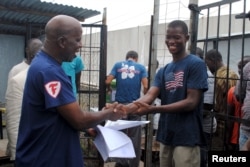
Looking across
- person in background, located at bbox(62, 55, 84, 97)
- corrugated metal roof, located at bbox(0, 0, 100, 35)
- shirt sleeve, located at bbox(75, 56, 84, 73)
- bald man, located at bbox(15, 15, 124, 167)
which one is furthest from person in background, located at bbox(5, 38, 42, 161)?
corrugated metal roof, located at bbox(0, 0, 100, 35)

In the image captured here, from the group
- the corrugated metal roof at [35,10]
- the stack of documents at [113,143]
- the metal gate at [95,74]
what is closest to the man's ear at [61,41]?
the stack of documents at [113,143]

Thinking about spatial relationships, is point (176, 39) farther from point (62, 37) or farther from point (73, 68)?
point (73, 68)

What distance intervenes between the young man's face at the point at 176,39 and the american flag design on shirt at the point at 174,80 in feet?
0.64

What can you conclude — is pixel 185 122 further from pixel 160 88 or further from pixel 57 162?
pixel 57 162

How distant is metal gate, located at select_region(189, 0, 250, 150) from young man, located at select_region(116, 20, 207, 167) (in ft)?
1.20

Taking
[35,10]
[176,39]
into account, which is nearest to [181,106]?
[176,39]

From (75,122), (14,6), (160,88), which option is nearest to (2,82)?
(14,6)

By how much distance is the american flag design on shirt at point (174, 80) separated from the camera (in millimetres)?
2749

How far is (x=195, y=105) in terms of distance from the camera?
266cm

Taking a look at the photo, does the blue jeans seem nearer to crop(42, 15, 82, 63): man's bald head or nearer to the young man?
the young man

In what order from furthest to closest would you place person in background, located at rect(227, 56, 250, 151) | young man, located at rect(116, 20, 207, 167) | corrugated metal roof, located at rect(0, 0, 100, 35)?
corrugated metal roof, located at rect(0, 0, 100, 35) < person in background, located at rect(227, 56, 250, 151) < young man, located at rect(116, 20, 207, 167)

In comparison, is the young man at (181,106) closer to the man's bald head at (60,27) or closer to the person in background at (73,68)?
the man's bald head at (60,27)

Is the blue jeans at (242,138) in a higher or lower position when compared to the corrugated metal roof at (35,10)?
lower

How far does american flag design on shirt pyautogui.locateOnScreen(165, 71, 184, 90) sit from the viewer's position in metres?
2.75
